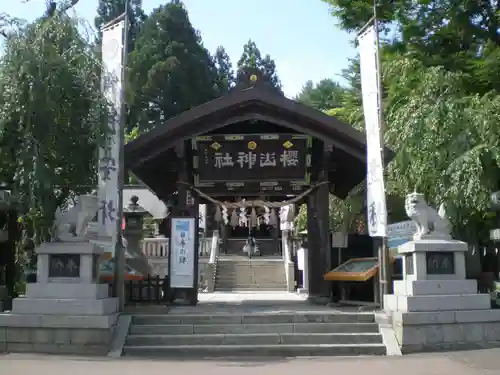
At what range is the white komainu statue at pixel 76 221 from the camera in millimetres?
10891

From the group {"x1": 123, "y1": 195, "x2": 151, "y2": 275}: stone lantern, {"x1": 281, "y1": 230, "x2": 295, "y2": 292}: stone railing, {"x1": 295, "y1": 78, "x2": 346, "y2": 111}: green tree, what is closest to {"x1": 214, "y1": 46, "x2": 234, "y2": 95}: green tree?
{"x1": 295, "y1": 78, "x2": 346, "y2": 111}: green tree

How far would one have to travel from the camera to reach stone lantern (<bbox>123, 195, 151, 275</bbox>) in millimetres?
18812

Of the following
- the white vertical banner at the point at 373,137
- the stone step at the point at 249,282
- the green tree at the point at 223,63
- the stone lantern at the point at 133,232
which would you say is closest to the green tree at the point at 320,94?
the green tree at the point at 223,63

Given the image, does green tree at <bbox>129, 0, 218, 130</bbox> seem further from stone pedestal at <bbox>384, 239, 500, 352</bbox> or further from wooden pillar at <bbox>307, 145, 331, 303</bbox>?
stone pedestal at <bbox>384, 239, 500, 352</bbox>

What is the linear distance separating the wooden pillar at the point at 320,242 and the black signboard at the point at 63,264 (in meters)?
6.76

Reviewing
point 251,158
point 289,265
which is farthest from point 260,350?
point 289,265

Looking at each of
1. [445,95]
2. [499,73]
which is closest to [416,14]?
[499,73]

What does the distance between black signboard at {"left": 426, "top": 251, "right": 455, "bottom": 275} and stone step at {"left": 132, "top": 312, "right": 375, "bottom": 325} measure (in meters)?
1.57

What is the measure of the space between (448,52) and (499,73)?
235 cm

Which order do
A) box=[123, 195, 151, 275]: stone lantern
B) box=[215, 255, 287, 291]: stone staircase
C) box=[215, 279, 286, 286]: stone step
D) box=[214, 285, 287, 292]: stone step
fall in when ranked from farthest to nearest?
1. box=[215, 279, 286, 286]: stone step
2. box=[215, 255, 287, 291]: stone staircase
3. box=[214, 285, 287, 292]: stone step
4. box=[123, 195, 151, 275]: stone lantern

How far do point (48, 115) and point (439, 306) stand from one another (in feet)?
27.5

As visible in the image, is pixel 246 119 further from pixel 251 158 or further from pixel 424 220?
pixel 424 220

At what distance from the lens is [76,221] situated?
11.0 m

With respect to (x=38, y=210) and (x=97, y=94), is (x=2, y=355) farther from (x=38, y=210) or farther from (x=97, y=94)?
(x=97, y=94)
